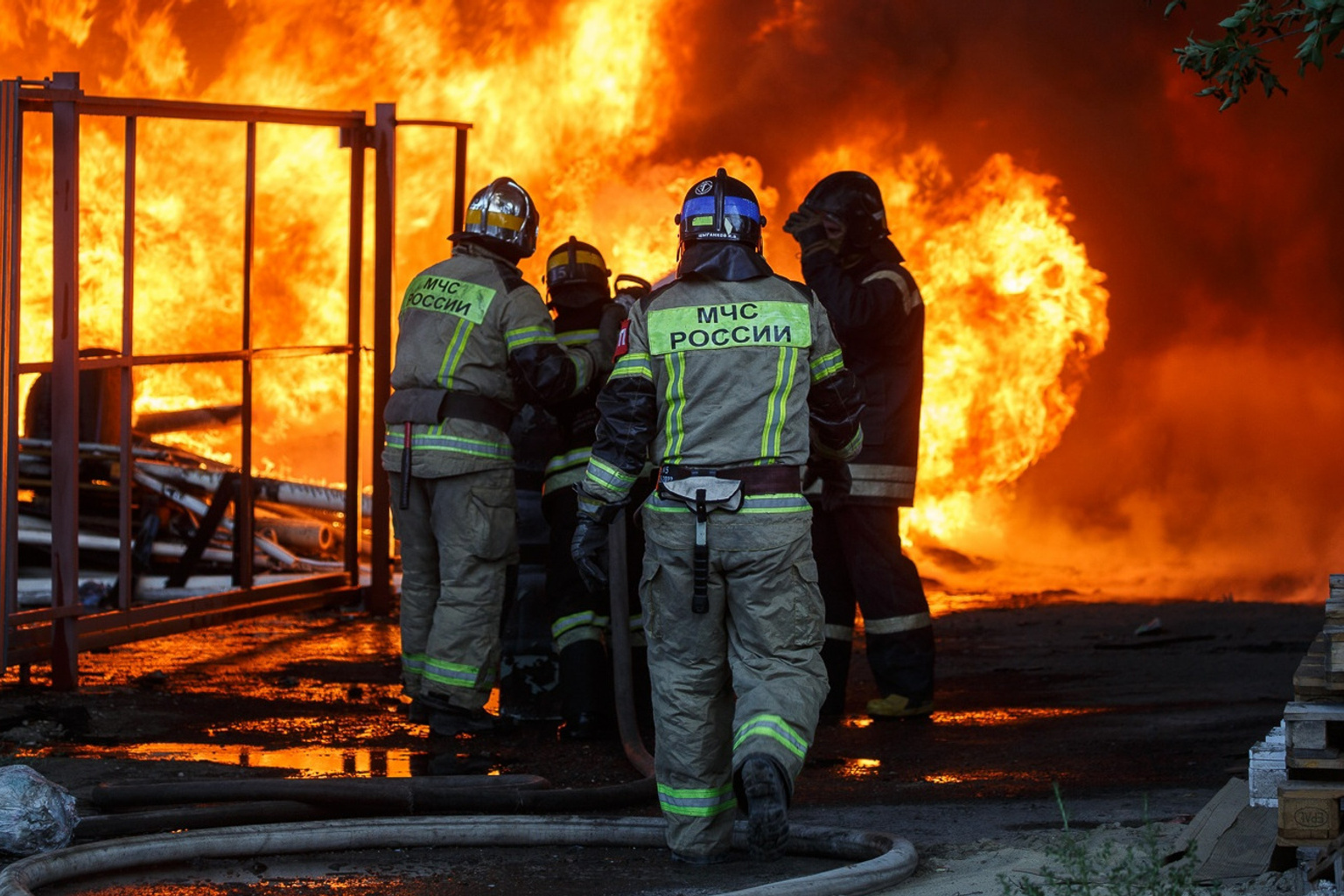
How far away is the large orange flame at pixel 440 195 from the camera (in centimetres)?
1113

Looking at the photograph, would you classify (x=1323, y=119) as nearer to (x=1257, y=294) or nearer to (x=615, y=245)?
(x=1257, y=294)

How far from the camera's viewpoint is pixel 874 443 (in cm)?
659

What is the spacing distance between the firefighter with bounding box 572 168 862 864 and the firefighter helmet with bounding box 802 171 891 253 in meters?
1.97

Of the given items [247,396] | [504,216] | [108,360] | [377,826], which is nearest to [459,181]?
[247,396]

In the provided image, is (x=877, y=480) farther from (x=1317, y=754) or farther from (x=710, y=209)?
(x=1317, y=754)

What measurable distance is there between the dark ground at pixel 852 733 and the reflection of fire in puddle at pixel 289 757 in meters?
0.02

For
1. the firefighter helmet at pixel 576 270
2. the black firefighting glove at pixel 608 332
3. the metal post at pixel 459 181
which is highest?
the metal post at pixel 459 181

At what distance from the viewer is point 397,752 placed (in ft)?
19.7

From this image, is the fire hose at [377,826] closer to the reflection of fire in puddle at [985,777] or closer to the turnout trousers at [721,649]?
the turnout trousers at [721,649]

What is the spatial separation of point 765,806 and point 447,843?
3.00 ft

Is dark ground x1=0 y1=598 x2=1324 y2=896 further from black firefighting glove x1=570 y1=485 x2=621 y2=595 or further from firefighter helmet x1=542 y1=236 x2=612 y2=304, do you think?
firefighter helmet x1=542 y1=236 x2=612 y2=304

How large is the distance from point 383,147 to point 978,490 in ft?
15.6

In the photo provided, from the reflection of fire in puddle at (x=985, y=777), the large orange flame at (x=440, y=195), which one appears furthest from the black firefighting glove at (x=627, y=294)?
the large orange flame at (x=440, y=195)

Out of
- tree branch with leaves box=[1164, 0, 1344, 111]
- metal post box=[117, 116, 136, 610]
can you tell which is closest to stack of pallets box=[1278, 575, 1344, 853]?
tree branch with leaves box=[1164, 0, 1344, 111]
